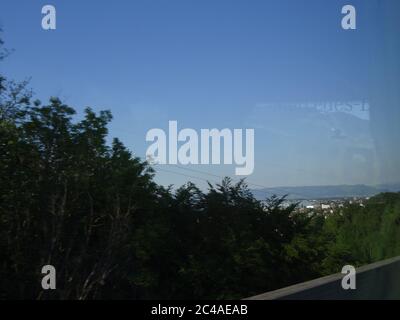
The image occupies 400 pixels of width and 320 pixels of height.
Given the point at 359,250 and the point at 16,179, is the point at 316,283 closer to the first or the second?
the point at 16,179

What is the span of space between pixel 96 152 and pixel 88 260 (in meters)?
2.53

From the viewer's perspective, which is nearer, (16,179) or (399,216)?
(16,179)

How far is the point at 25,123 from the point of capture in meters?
10.3

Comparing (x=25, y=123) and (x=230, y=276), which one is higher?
(x=25, y=123)

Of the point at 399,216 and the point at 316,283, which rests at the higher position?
the point at 399,216
